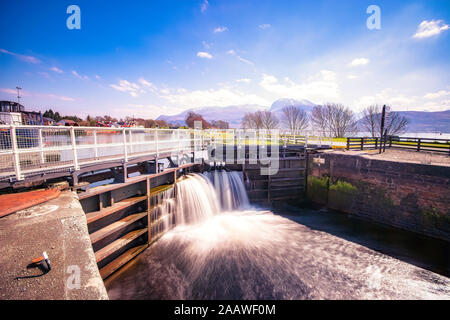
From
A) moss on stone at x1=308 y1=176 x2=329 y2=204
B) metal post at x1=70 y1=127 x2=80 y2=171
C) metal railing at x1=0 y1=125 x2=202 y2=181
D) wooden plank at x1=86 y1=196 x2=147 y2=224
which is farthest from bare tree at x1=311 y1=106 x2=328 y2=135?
metal post at x1=70 y1=127 x2=80 y2=171

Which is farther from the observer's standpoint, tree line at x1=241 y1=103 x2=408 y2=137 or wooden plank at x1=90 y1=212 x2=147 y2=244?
tree line at x1=241 y1=103 x2=408 y2=137

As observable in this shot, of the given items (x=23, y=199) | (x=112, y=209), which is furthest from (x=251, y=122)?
(x=23, y=199)

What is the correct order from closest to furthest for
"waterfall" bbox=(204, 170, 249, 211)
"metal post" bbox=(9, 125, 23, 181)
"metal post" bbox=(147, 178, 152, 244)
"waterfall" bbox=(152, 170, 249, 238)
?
1. "metal post" bbox=(9, 125, 23, 181)
2. "metal post" bbox=(147, 178, 152, 244)
3. "waterfall" bbox=(152, 170, 249, 238)
4. "waterfall" bbox=(204, 170, 249, 211)

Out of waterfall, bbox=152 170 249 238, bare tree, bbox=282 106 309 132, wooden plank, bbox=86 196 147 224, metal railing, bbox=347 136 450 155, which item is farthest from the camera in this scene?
bare tree, bbox=282 106 309 132

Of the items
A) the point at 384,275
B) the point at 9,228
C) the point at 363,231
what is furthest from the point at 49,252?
the point at 363,231

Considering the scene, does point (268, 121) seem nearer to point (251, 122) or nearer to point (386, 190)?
point (251, 122)

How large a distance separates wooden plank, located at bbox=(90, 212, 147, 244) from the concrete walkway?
111 inches

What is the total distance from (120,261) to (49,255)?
5712mm

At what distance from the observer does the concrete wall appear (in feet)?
33.7

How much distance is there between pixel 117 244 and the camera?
7.80 meters

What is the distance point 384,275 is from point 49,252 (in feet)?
35.1

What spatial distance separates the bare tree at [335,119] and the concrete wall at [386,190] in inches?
1432

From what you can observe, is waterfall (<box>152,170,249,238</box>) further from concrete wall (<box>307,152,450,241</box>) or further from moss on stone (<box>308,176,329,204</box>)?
concrete wall (<box>307,152,450,241</box>)

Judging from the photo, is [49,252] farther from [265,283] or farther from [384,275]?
[384,275]
